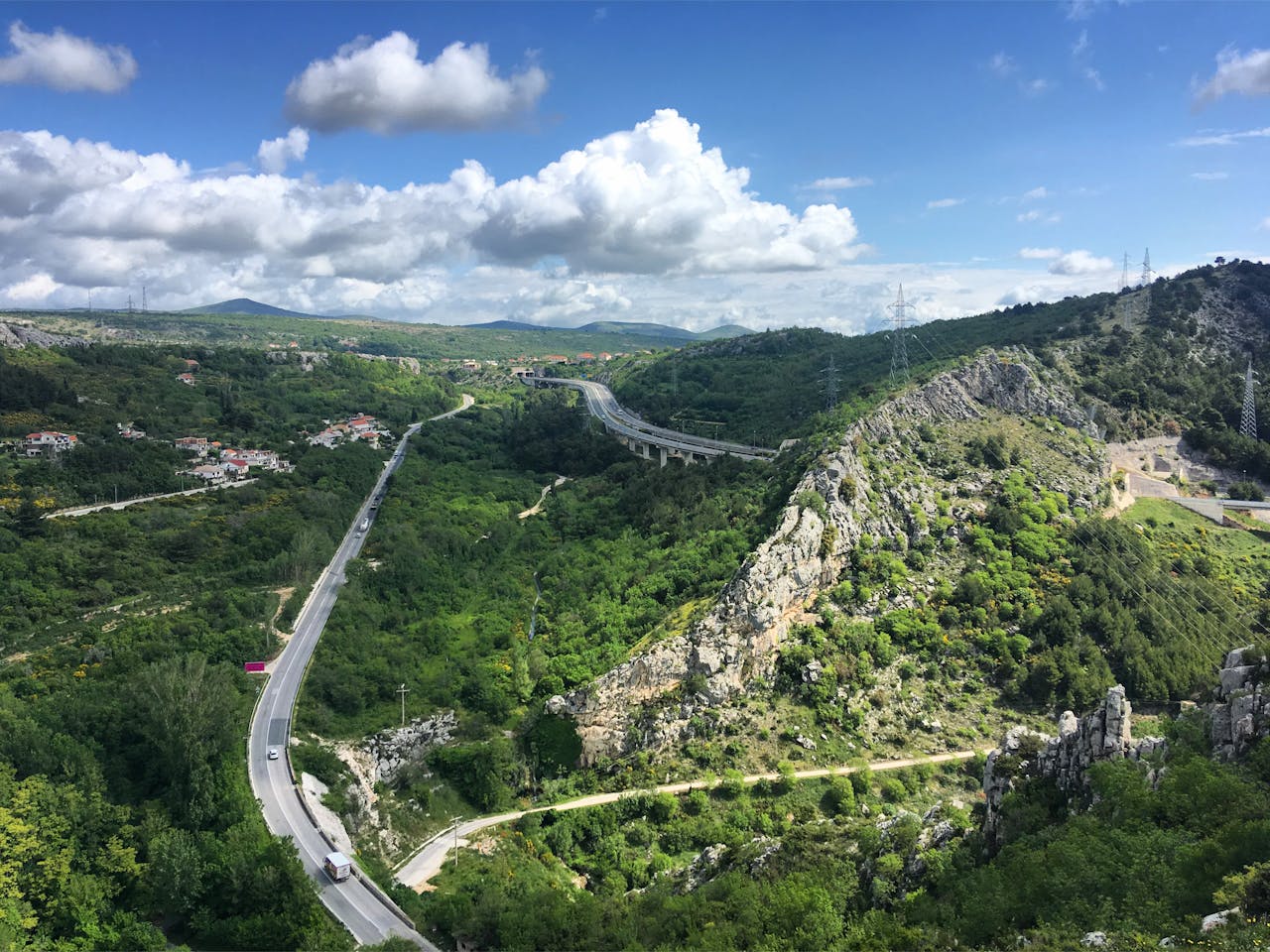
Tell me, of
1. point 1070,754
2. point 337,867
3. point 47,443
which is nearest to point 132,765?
point 337,867

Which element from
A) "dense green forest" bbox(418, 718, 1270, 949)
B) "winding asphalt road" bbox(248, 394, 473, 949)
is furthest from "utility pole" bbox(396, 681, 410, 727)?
"dense green forest" bbox(418, 718, 1270, 949)

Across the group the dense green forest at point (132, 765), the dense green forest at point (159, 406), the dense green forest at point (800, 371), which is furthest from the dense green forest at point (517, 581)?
the dense green forest at point (159, 406)

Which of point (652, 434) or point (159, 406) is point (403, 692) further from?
point (159, 406)

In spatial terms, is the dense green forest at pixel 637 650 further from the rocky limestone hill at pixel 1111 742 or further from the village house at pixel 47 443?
the village house at pixel 47 443

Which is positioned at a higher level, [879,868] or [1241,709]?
[1241,709]

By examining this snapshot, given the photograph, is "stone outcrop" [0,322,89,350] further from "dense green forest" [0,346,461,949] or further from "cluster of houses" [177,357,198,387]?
"dense green forest" [0,346,461,949]

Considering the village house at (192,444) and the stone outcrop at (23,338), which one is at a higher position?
the stone outcrop at (23,338)
